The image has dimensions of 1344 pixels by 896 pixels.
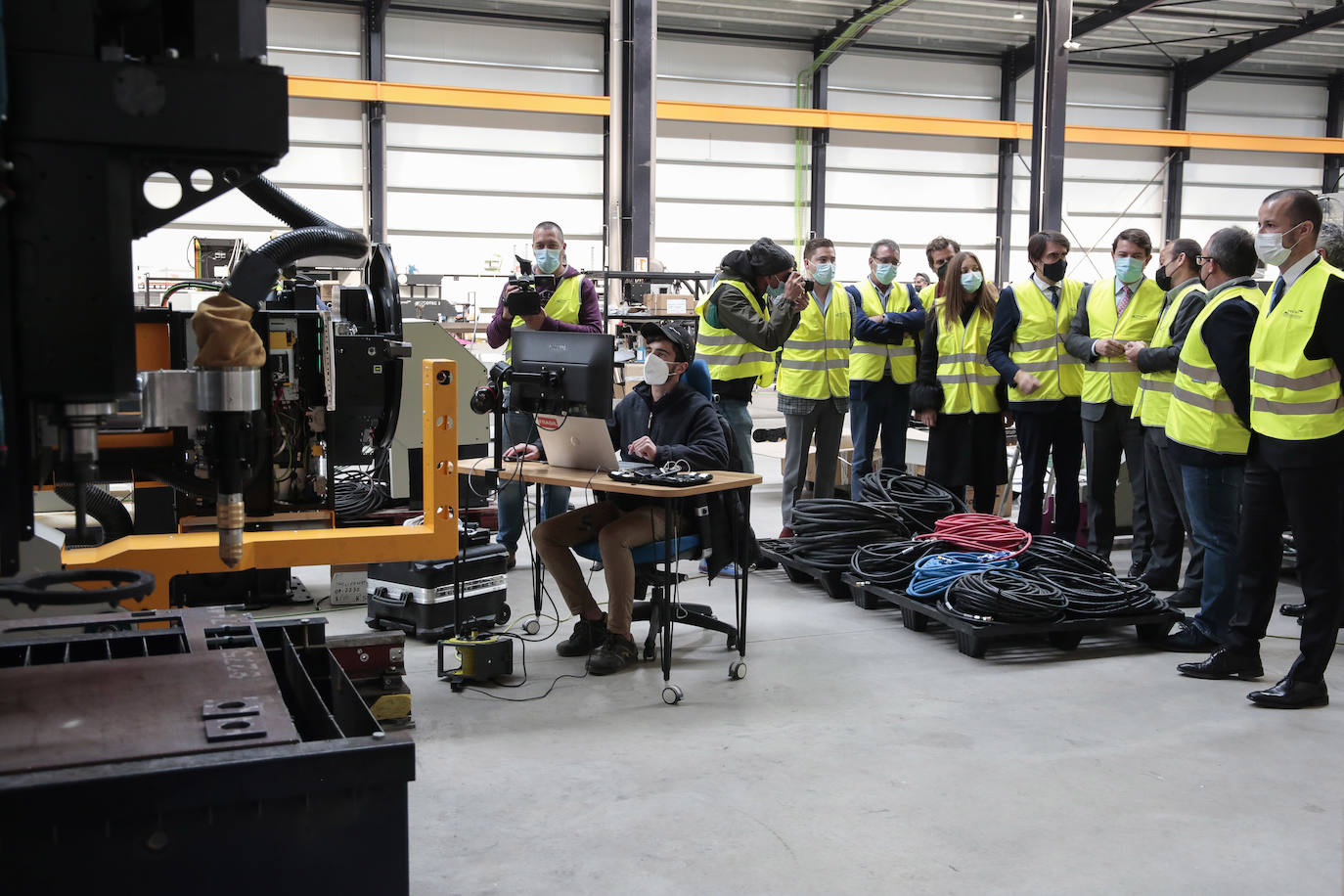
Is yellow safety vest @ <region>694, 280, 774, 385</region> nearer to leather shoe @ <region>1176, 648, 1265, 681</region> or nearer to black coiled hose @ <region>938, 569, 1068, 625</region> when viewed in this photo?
black coiled hose @ <region>938, 569, 1068, 625</region>

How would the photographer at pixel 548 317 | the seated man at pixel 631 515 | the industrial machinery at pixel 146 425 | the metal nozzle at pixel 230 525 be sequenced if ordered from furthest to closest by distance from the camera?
the photographer at pixel 548 317 < the seated man at pixel 631 515 < the metal nozzle at pixel 230 525 < the industrial machinery at pixel 146 425

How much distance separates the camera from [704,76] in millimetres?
15344

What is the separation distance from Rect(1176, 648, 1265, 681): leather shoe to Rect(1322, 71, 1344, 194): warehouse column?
54.6 feet

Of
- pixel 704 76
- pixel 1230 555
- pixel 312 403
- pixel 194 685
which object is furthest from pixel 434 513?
pixel 704 76

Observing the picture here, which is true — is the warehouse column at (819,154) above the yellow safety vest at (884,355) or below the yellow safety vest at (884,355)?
above

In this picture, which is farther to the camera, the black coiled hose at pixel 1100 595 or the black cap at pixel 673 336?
the black coiled hose at pixel 1100 595

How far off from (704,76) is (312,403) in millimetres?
12844

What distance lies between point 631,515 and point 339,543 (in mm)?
1175

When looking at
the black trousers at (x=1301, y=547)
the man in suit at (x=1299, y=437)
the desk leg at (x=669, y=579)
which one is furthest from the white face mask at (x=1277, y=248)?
the desk leg at (x=669, y=579)

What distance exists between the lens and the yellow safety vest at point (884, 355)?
20.2 ft

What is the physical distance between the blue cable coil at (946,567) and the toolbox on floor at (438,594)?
171cm

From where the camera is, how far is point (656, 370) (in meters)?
4.14

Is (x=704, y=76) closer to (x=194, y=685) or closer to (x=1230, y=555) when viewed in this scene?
(x=1230, y=555)

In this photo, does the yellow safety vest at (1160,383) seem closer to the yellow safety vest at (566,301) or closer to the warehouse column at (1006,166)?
the yellow safety vest at (566,301)
